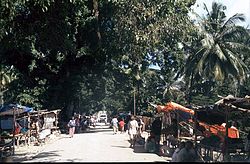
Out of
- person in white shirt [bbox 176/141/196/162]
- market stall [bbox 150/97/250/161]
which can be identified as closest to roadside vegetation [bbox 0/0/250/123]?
market stall [bbox 150/97/250/161]

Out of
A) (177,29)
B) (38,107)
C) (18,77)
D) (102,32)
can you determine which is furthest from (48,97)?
(177,29)

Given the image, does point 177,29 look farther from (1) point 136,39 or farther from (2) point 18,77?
(2) point 18,77

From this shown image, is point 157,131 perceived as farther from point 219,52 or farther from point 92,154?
point 219,52

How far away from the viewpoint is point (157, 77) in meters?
57.0

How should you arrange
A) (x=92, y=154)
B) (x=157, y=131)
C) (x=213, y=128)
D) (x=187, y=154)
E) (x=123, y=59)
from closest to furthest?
(x=187, y=154) < (x=92, y=154) < (x=213, y=128) < (x=157, y=131) < (x=123, y=59)

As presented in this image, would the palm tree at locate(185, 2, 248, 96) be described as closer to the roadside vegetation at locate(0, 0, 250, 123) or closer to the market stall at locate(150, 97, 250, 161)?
the roadside vegetation at locate(0, 0, 250, 123)

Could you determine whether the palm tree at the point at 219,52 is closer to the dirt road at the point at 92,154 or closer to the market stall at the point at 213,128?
the market stall at the point at 213,128

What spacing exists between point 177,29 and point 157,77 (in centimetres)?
3399

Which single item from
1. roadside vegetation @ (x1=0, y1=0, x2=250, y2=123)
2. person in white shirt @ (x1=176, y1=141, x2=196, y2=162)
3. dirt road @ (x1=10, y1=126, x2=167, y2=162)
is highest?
roadside vegetation @ (x1=0, y1=0, x2=250, y2=123)

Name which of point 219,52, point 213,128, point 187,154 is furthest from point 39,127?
point 219,52

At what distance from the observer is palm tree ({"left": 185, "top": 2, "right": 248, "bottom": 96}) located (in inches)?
1361

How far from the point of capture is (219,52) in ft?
114

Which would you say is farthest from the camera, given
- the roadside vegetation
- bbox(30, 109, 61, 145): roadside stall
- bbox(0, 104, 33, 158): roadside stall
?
the roadside vegetation

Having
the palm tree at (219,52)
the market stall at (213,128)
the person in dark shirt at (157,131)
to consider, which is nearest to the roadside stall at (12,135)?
the person in dark shirt at (157,131)
